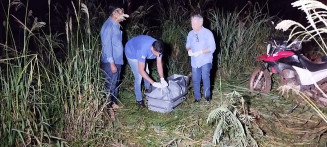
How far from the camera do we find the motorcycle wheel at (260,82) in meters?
5.73

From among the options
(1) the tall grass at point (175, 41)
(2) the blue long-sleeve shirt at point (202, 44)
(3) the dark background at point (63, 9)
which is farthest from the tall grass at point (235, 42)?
(2) the blue long-sleeve shirt at point (202, 44)

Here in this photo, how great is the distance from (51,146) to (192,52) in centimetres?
251

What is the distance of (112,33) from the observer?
185 inches

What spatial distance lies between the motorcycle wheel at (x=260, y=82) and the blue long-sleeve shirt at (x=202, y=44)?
1.20 metres

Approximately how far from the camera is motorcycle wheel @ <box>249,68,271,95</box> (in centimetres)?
573

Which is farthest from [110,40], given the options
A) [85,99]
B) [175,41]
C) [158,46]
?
[175,41]

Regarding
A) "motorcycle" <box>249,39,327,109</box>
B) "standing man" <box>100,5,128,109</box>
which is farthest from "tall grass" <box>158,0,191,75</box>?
"motorcycle" <box>249,39,327,109</box>

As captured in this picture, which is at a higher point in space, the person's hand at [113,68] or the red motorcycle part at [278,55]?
the red motorcycle part at [278,55]

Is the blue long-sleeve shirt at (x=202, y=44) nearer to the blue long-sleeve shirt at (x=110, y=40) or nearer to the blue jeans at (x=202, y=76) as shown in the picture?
the blue jeans at (x=202, y=76)

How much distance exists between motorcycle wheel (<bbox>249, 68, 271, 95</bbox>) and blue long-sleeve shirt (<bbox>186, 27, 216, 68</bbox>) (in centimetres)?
120

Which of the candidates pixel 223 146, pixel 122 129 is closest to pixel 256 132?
pixel 223 146

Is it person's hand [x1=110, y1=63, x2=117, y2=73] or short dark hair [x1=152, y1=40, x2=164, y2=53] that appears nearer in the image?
short dark hair [x1=152, y1=40, x2=164, y2=53]

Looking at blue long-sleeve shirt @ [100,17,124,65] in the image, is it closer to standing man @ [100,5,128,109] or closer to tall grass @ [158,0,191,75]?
standing man @ [100,5,128,109]

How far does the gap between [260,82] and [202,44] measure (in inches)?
63.7
